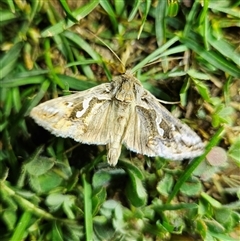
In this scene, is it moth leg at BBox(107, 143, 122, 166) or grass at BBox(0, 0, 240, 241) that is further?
grass at BBox(0, 0, 240, 241)

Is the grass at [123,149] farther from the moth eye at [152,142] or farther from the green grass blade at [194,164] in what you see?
the moth eye at [152,142]

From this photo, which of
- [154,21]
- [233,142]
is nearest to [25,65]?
[154,21]

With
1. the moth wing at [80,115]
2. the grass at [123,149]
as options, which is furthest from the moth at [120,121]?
the grass at [123,149]

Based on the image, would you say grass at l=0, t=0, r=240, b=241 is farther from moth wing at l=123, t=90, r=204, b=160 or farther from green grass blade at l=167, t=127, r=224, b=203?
moth wing at l=123, t=90, r=204, b=160

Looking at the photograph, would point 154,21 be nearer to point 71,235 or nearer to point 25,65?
point 25,65

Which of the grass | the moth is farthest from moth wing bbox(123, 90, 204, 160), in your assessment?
the grass

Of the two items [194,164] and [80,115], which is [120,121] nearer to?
[80,115]
